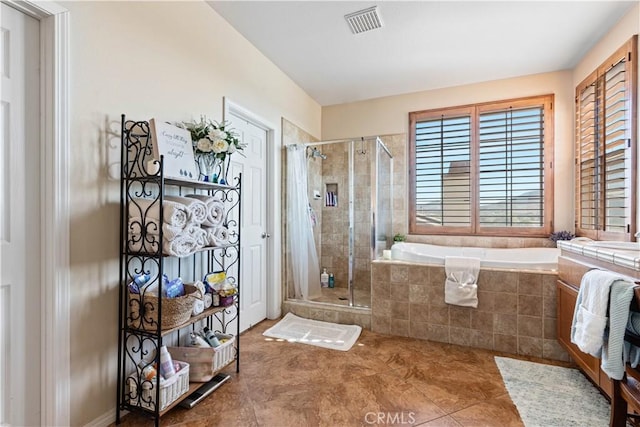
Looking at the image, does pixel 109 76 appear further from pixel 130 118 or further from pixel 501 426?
pixel 501 426

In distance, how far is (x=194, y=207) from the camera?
1.67 metres

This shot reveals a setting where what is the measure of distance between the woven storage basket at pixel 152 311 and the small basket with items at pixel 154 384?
15cm

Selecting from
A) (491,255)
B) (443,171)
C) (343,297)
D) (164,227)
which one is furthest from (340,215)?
(164,227)

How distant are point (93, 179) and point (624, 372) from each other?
2.44 meters

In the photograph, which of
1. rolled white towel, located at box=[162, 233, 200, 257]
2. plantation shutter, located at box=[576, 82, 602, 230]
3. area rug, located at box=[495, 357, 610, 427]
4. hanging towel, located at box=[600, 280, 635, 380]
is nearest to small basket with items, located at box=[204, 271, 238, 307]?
rolled white towel, located at box=[162, 233, 200, 257]

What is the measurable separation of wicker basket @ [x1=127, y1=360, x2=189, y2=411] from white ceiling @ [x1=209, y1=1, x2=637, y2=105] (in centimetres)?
243

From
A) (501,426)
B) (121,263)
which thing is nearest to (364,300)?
(501,426)

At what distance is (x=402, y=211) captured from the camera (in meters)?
3.80

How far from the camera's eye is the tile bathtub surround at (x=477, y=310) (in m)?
2.33

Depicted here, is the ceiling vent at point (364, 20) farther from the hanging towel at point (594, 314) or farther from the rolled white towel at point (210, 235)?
the hanging towel at point (594, 314)

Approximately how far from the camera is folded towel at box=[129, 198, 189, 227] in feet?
4.95

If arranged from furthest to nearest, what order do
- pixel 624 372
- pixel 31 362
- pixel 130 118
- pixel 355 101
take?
pixel 355 101
pixel 130 118
pixel 31 362
pixel 624 372

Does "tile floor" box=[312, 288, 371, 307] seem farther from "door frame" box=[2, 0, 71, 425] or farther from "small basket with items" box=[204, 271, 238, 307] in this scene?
"door frame" box=[2, 0, 71, 425]

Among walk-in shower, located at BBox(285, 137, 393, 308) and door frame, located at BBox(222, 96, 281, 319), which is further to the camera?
walk-in shower, located at BBox(285, 137, 393, 308)
